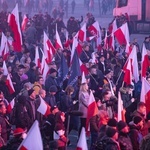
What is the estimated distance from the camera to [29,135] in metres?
9.91

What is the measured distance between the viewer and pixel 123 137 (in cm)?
1139

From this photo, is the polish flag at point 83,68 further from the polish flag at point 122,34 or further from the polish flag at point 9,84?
the polish flag at point 122,34

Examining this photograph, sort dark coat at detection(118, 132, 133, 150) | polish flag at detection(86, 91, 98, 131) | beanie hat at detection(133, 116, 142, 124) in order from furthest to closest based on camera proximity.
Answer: polish flag at detection(86, 91, 98, 131) < beanie hat at detection(133, 116, 142, 124) < dark coat at detection(118, 132, 133, 150)

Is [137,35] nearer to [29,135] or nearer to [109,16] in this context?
[109,16]

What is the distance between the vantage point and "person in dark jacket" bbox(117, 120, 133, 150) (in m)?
11.2

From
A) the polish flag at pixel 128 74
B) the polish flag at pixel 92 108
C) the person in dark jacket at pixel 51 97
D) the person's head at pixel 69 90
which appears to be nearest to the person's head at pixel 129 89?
the polish flag at pixel 128 74

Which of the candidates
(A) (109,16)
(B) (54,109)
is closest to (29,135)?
(B) (54,109)

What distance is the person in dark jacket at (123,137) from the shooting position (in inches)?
443

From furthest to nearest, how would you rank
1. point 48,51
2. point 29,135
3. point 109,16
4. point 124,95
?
point 109,16, point 48,51, point 124,95, point 29,135

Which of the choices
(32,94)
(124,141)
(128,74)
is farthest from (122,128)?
(128,74)

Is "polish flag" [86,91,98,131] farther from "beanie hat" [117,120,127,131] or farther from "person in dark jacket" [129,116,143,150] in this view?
"beanie hat" [117,120,127,131]

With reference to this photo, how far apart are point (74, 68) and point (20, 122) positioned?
349 centimetres

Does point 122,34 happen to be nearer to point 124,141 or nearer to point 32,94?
point 32,94

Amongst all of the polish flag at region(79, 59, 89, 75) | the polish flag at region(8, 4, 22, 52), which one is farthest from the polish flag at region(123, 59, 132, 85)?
the polish flag at region(8, 4, 22, 52)
